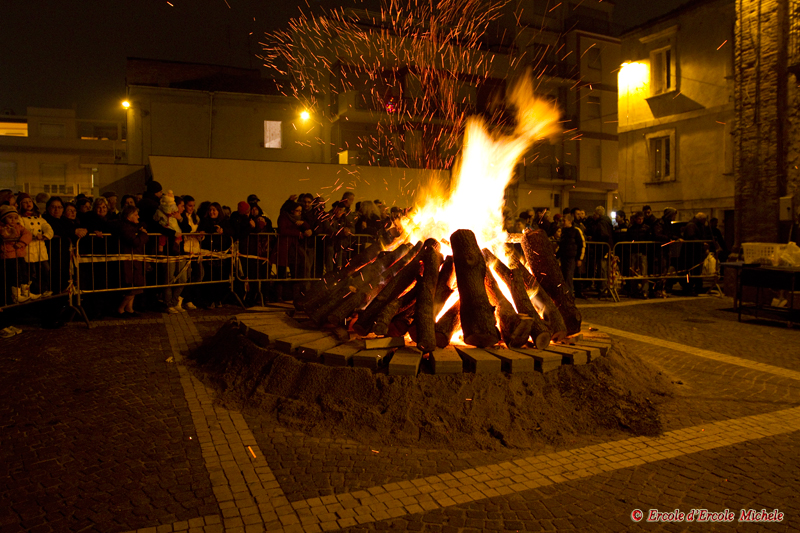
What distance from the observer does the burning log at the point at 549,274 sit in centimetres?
634

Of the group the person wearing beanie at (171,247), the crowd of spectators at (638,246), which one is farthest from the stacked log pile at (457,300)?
the crowd of spectators at (638,246)

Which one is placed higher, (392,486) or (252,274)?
(252,274)

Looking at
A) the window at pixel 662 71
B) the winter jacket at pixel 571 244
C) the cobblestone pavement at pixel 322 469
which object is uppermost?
the window at pixel 662 71

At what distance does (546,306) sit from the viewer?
20.4ft

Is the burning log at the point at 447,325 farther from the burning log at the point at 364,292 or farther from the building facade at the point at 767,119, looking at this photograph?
the building facade at the point at 767,119

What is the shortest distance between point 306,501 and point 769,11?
14.5 meters

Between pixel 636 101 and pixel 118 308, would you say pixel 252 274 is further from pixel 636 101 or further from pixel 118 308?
pixel 636 101

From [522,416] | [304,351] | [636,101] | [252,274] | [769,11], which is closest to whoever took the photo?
[522,416]

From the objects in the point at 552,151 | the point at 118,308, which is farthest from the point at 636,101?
the point at 118,308

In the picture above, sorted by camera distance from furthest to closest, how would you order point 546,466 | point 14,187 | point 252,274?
1. point 14,187
2. point 252,274
3. point 546,466

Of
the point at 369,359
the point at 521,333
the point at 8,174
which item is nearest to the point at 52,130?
the point at 8,174

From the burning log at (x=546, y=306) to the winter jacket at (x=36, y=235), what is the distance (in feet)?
22.8

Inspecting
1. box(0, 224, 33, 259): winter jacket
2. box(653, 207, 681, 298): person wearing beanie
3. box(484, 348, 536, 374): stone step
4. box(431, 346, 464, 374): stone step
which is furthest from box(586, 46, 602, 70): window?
box(431, 346, 464, 374): stone step

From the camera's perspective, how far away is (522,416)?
471 centimetres
